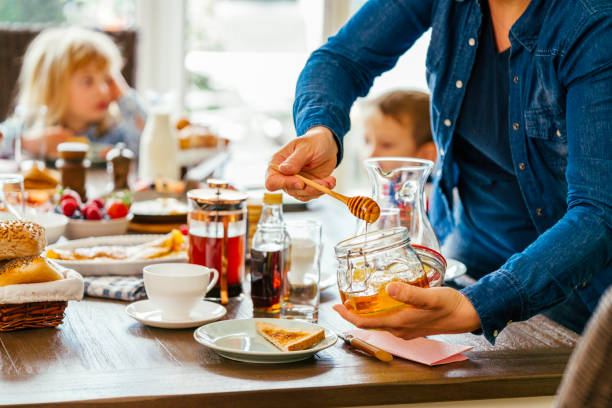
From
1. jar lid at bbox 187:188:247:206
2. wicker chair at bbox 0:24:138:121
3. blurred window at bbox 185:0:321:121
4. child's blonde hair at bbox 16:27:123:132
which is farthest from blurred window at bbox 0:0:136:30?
jar lid at bbox 187:188:247:206

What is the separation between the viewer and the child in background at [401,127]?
9.39ft

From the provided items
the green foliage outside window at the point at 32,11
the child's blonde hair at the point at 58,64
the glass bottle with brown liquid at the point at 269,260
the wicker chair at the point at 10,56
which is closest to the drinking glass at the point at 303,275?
the glass bottle with brown liquid at the point at 269,260

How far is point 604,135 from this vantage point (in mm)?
1121

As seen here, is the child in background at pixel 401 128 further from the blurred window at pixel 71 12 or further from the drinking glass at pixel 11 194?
the blurred window at pixel 71 12

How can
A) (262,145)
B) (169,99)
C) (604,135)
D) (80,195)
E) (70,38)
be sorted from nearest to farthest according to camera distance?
1. (604,135)
2. (80,195)
3. (169,99)
4. (70,38)
5. (262,145)

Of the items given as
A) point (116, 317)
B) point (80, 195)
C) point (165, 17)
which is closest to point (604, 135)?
point (116, 317)

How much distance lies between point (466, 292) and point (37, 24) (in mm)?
3862

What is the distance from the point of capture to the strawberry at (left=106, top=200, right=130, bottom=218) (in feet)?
5.77

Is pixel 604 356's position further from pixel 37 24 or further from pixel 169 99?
pixel 37 24

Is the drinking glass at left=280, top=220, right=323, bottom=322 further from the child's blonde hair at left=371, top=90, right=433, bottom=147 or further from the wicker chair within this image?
the wicker chair

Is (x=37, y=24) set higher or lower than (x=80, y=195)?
higher

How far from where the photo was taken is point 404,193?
129 cm

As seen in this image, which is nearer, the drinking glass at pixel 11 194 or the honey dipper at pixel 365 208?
the honey dipper at pixel 365 208

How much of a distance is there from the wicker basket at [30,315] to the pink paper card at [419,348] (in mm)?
435
